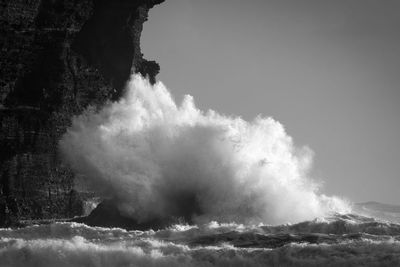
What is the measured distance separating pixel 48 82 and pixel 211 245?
1163 centimetres

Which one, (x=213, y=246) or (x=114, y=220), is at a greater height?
(x=114, y=220)

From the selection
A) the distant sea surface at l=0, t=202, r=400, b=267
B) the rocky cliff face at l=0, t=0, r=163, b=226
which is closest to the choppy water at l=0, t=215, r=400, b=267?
the distant sea surface at l=0, t=202, r=400, b=267

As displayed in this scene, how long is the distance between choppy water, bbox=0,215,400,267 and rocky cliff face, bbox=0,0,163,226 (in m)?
4.39

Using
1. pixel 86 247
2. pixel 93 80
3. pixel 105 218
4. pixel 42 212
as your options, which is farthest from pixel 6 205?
pixel 86 247

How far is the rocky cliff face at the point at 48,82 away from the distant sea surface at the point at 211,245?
417cm

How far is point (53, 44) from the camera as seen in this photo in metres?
36.9

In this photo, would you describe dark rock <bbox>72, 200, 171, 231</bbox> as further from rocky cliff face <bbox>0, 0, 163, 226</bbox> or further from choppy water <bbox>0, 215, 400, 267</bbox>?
choppy water <bbox>0, 215, 400, 267</bbox>

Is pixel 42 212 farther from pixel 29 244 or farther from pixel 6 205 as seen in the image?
pixel 29 244

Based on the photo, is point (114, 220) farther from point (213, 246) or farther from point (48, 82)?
point (213, 246)

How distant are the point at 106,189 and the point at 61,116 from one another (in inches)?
128

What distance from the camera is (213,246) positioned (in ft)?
91.4

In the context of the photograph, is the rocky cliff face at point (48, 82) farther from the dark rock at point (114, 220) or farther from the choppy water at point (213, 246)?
the choppy water at point (213, 246)

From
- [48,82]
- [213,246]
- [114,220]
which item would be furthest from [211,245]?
[48,82]

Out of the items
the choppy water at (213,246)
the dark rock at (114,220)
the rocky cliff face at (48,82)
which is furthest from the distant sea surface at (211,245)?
the rocky cliff face at (48,82)
